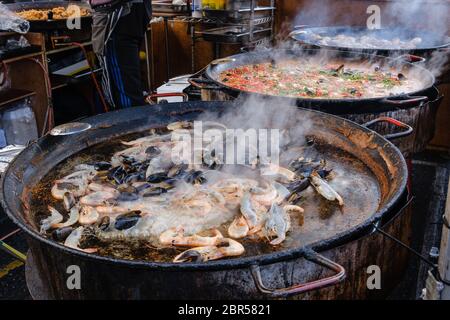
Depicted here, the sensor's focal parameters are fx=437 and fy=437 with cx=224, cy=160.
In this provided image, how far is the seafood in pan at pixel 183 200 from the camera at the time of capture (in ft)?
6.99

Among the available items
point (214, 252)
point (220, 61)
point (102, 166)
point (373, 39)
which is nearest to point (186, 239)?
point (214, 252)

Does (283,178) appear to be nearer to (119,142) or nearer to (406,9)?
(119,142)

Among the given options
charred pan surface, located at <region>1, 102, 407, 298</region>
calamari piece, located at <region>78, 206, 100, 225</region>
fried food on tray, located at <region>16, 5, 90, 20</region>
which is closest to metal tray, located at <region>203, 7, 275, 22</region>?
fried food on tray, located at <region>16, 5, 90, 20</region>

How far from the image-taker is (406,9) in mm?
7070

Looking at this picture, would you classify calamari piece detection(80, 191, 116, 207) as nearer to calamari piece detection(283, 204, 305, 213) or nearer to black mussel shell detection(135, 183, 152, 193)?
black mussel shell detection(135, 183, 152, 193)

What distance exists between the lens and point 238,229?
2.17m

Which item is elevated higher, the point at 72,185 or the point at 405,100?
the point at 405,100

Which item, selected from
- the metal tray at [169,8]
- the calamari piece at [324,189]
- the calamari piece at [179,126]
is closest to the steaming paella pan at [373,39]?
the metal tray at [169,8]

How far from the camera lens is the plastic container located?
588 cm

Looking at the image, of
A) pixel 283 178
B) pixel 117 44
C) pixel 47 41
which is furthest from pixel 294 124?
pixel 47 41

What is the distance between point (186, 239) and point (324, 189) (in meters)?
0.86

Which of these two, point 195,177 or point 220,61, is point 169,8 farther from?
point 195,177

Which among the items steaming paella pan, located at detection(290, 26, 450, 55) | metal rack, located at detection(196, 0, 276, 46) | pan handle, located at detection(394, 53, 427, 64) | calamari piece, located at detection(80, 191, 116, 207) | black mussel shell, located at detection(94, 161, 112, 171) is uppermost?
metal rack, located at detection(196, 0, 276, 46)

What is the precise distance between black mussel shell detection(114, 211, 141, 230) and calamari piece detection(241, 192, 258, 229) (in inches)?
21.5
